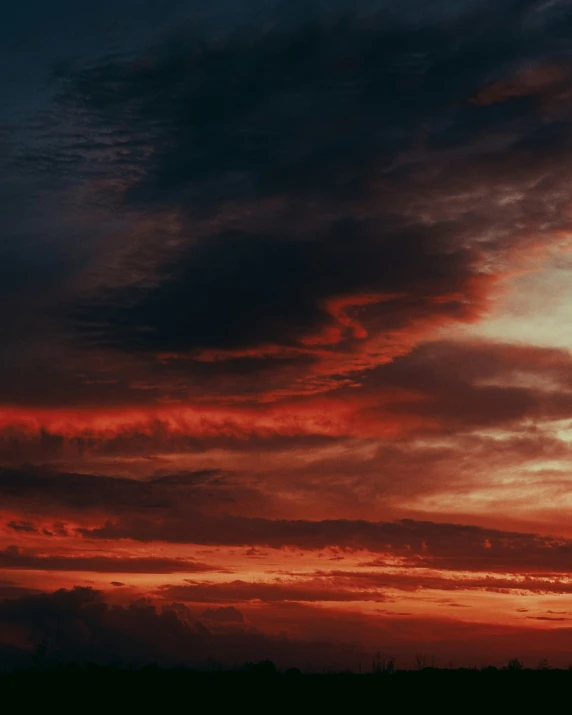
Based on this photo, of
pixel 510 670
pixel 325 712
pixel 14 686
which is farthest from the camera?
pixel 510 670

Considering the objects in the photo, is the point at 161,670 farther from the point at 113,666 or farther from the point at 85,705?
the point at 85,705

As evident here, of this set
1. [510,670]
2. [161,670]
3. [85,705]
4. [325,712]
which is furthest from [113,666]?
[510,670]

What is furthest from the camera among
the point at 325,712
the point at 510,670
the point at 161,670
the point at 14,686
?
the point at 510,670

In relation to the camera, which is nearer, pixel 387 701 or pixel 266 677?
pixel 387 701

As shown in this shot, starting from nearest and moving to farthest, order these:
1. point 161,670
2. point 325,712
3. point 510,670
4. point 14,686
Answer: point 325,712 < point 14,686 < point 161,670 < point 510,670

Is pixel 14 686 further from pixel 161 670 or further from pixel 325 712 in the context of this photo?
pixel 325 712

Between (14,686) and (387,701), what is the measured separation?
26.3 feet

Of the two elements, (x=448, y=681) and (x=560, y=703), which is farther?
(x=448, y=681)

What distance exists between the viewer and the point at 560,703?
21.8 metres

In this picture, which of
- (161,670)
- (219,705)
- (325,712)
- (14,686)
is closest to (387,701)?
(325,712)

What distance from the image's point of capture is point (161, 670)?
937 inches

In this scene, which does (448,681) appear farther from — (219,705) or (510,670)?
(219,705)

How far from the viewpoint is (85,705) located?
21.2 m

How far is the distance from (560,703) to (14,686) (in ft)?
38.2
